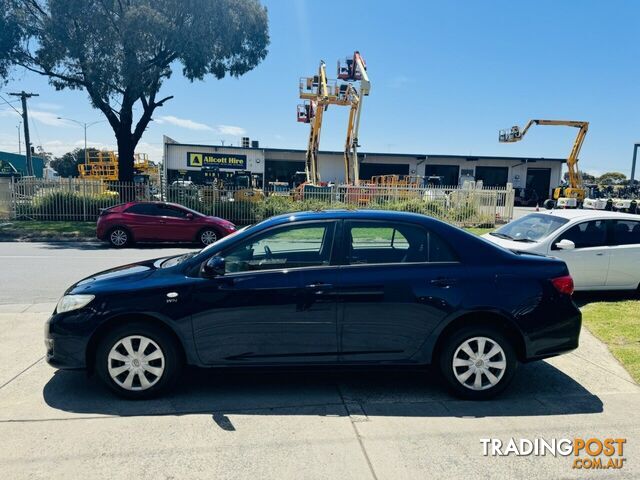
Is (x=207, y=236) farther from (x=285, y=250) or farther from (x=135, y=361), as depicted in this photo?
(x=135, y=361)

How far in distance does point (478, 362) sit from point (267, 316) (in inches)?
71.3

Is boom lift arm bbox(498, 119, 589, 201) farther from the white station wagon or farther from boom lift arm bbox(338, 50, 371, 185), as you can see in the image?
the white station wagon

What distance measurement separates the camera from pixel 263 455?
3.04m

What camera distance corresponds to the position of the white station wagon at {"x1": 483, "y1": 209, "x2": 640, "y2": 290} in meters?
6.92

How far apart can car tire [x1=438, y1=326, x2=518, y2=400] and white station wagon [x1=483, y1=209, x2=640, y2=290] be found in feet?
10.9

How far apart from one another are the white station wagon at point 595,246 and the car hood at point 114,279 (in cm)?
520

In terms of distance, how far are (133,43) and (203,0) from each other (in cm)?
336

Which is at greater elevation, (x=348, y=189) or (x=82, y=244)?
(x=348, y=189)

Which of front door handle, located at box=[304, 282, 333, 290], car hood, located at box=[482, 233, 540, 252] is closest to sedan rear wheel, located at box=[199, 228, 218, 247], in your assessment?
car hood, located at box=[482, 233, 540, 252]

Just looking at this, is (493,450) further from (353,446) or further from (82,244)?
(82,244)

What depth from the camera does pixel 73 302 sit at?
379 cm

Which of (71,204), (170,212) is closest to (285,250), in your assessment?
(170,212)

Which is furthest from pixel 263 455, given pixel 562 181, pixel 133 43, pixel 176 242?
pixel 562 181

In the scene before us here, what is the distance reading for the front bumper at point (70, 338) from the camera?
371cm
